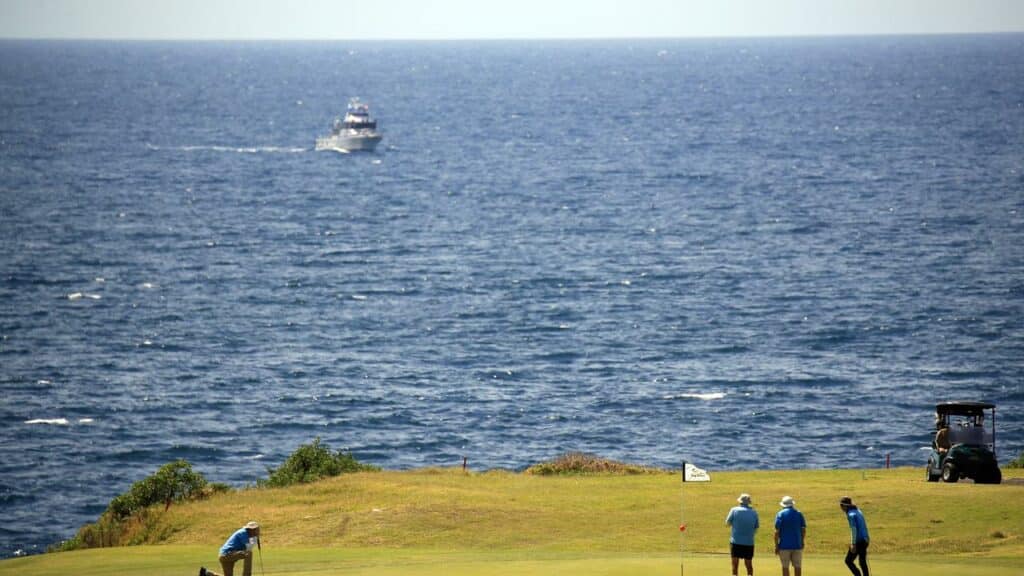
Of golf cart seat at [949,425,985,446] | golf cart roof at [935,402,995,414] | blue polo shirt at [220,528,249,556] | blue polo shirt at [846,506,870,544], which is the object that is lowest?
golf cart seat at [949,425,985,446]

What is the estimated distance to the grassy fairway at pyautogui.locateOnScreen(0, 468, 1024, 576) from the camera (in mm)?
34281

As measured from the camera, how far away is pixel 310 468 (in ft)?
167

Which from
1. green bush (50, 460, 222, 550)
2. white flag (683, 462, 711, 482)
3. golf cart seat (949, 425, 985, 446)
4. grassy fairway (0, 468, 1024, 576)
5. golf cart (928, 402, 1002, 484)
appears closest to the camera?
white flag (683, 462, 711, 482)

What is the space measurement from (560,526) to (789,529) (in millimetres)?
12041

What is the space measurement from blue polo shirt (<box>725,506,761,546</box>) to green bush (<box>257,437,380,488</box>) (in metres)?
22.7

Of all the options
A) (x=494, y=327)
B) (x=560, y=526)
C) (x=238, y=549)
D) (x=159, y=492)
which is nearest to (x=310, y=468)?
(x=159, y=492)

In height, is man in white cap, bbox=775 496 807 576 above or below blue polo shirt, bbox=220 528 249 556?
above

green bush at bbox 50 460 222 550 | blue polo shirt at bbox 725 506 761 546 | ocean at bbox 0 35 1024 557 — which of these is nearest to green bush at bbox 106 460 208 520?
green bush at bbox 50 460 222 550

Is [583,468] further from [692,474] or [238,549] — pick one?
[238,549]

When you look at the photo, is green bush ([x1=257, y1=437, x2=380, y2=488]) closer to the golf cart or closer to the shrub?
the shrub

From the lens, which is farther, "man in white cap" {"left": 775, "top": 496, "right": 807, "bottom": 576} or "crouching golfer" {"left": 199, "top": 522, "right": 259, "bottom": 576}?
"crouching golfer" {"left": 199, "top": 522, "right": 259, "bottom": 576}

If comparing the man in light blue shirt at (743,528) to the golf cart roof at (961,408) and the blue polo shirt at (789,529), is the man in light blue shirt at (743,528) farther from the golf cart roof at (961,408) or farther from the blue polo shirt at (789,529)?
the golf cart roof at (961,408)

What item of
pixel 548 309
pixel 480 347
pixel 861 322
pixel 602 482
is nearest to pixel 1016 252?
pixel 861 322

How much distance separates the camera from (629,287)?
380ft
